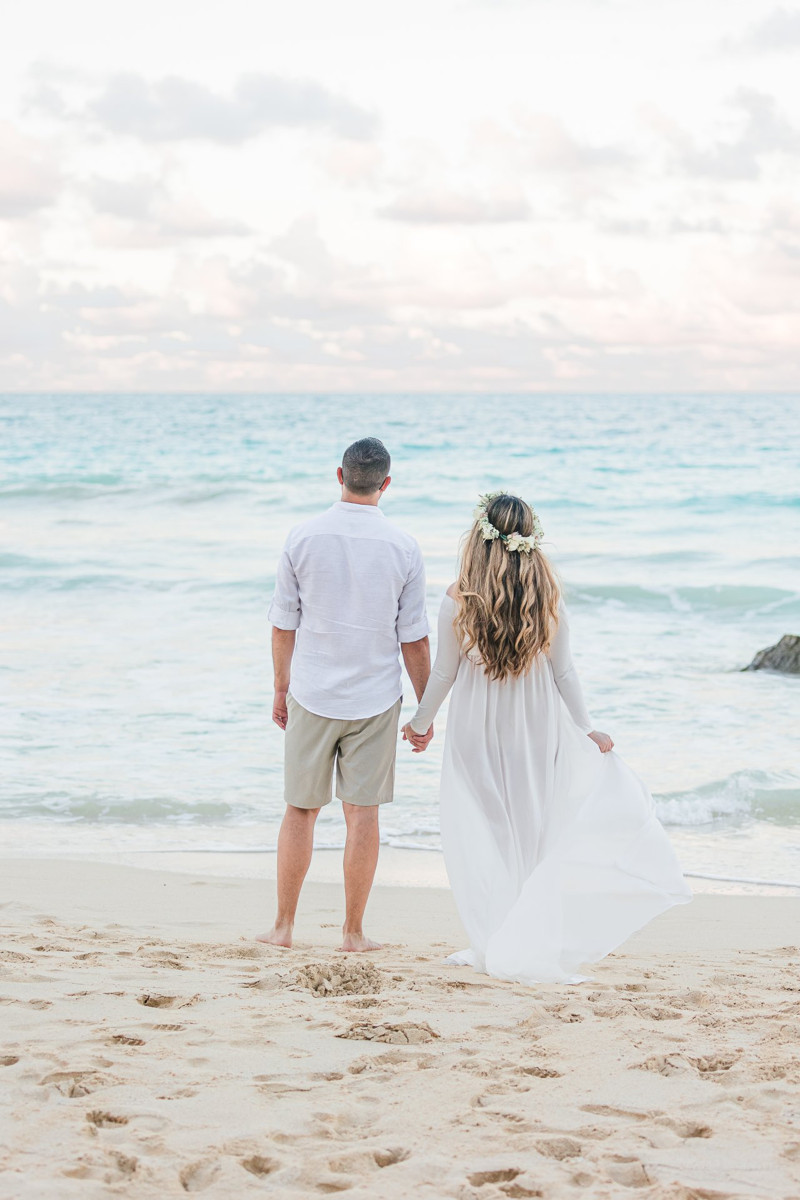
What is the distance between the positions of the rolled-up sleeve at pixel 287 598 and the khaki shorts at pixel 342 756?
1.02 ft

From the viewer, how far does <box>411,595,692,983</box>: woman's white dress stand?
4043mm

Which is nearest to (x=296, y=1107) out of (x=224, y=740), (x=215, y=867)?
(x=215, y=867)

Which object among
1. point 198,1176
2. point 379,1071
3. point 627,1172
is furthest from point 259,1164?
point 627,1172

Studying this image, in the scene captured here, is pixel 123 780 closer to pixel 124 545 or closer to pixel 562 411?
pixel 124 545

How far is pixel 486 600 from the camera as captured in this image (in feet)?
13.0

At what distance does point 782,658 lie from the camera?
10.5 meters

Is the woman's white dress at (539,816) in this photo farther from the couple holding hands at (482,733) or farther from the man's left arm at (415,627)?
the man's left arm at (415,627)

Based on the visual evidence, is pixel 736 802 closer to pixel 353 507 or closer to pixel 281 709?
pixel 281 709

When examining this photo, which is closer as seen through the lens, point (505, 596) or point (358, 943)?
point (505, 596)

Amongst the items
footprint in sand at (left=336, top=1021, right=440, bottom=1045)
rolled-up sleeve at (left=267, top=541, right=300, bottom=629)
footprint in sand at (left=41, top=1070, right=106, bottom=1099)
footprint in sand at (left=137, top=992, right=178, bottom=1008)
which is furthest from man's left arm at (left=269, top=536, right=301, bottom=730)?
footprint in sand at (left=41, top=1070, right=106, bottom=1099)

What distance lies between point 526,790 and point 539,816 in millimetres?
109

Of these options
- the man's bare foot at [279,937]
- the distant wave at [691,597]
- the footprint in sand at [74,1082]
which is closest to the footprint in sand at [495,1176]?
the footprint in sand at [74,1082]

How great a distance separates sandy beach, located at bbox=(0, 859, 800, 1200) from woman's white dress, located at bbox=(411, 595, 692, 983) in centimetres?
25

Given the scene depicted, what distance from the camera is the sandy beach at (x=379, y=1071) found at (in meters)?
2.41
